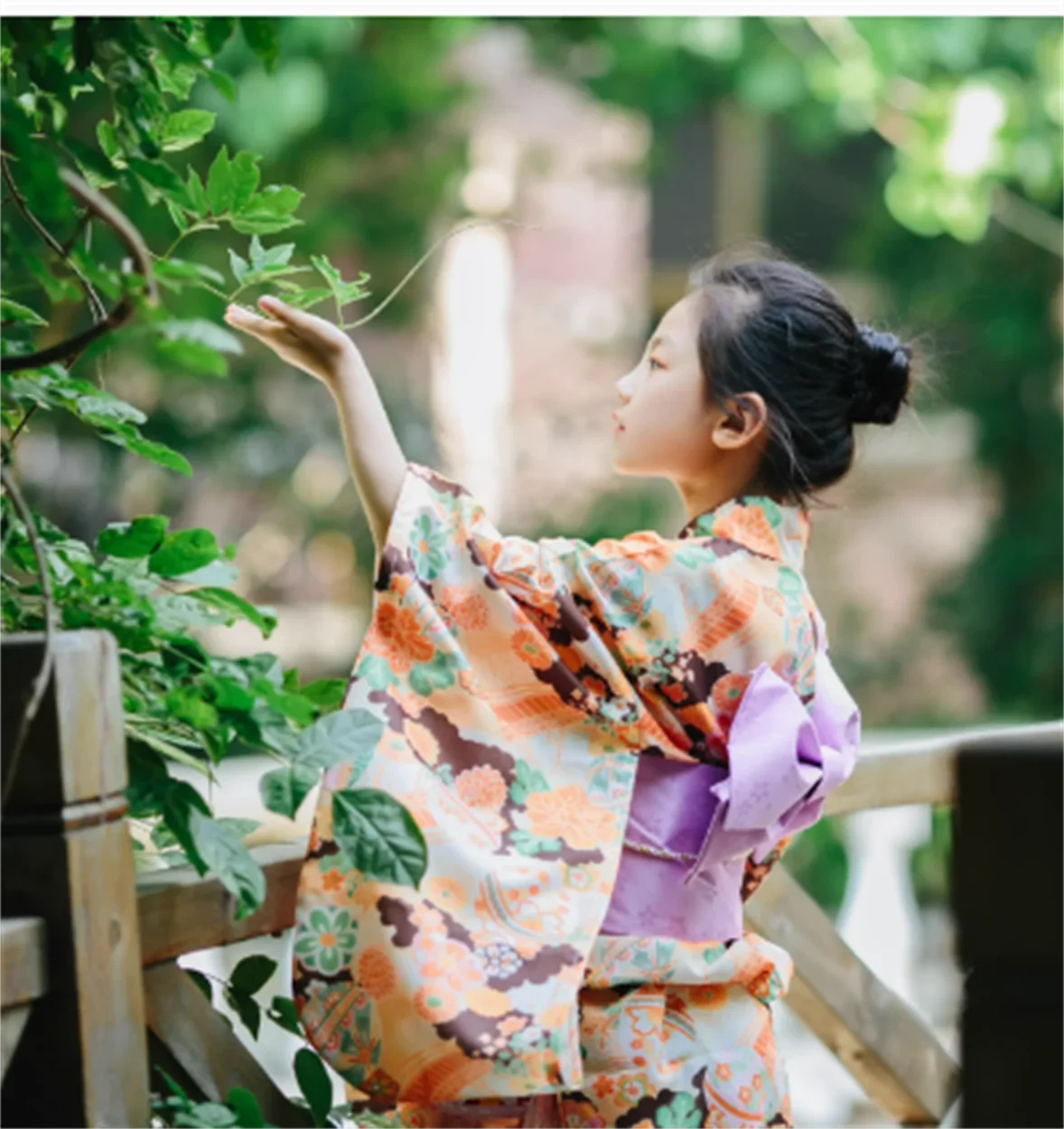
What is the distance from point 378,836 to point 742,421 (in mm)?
463

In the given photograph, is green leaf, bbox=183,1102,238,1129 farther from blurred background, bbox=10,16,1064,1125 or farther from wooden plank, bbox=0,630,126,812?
blurred background, bbox=10,16,1064,1125

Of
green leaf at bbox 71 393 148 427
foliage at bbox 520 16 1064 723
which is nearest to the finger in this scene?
green leaf at bbox 71 393 148 427

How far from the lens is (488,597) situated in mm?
1166

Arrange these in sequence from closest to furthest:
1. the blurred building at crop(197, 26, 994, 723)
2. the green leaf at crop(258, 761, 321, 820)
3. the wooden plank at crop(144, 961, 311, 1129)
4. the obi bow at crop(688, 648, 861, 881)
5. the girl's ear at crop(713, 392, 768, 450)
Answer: the green leaf at crop(258, 761, 321, 820), the wooden plank at crop(144, 961, 311, 1129), the obi bow at crop(688, 648, 861, 881), the girl's ear at crop(713, 392, 768, 450), the blurred building at crop(197, 26, 994, 723)

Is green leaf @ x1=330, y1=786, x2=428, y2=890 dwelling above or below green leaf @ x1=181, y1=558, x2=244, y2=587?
below

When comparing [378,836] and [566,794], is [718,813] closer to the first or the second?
[566,794]

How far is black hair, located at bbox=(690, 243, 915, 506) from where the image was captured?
1268mm

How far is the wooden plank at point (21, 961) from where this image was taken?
817 millimetres

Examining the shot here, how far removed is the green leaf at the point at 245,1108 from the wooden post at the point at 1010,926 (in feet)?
1.60

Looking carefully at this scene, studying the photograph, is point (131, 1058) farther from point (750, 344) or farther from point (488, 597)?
point (750, 344)

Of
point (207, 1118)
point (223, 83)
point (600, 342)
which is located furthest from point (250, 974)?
point (600, 342)

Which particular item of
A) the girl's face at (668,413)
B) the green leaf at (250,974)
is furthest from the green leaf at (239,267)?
the green leaf at (250,974)

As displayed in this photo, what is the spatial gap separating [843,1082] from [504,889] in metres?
2.49

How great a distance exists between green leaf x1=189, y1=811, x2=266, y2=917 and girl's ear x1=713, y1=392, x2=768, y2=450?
51 centimetres
